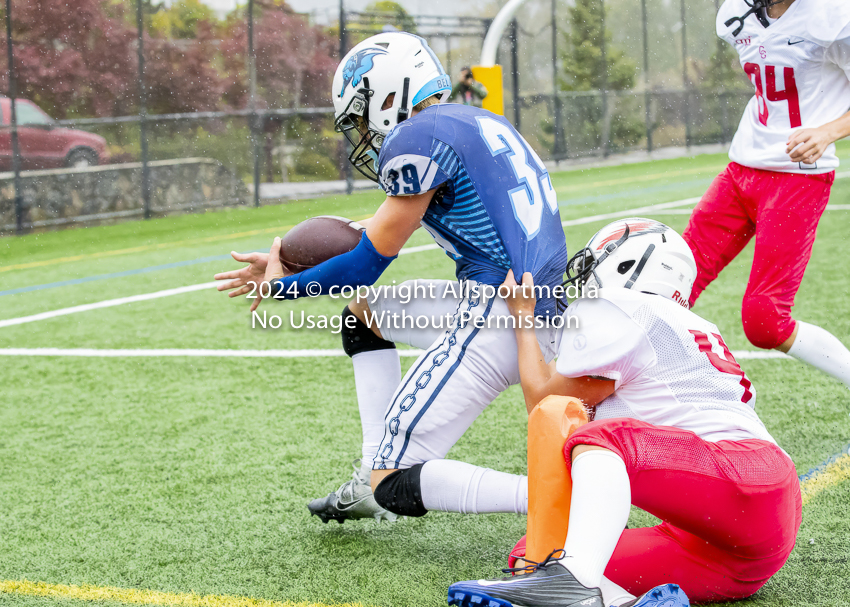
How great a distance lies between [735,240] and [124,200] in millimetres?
10079

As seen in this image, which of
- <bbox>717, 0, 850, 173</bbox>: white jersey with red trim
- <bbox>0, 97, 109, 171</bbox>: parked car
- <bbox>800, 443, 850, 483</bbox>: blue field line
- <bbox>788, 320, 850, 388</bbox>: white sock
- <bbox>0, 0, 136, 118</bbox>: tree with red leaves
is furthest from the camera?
<bbox>0, 0, 136, 118</bbox>: tree with red leaves

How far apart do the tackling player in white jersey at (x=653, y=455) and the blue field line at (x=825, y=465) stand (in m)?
0.99

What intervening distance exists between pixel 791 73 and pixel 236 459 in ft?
8.81

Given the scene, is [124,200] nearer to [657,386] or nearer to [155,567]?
[155,567]

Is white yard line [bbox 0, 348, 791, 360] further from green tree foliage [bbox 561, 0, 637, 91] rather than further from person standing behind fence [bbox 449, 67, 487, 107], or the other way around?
green tree foliage [bbox 561, 0, 637, 91]

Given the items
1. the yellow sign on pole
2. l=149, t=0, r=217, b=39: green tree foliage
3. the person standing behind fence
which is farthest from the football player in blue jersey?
the person standing behind fence

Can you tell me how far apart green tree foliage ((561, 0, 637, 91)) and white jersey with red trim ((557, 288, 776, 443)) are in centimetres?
1818

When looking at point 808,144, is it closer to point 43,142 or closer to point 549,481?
point 549,481

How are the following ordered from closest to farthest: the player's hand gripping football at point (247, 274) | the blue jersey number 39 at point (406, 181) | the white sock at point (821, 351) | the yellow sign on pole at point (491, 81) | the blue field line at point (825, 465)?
the blue jersey number 39 at point (406, 181) < the player's hand gripping football at point (247, 274) < the blue field line at point (825, 465) < the white sock at point (821, 351) < the yellow sign on pole at point (491, 81)

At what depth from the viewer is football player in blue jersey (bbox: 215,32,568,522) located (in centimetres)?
254

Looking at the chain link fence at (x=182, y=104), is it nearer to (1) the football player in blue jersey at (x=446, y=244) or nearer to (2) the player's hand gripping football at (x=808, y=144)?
(1) the football player in blue jersey at (x=446, y=244)

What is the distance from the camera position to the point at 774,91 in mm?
3650

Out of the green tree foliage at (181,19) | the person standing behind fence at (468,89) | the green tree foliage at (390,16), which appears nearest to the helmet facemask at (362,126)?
the green tree foliage at (181,19)

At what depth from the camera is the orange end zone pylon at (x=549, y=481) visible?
2.14 meters
